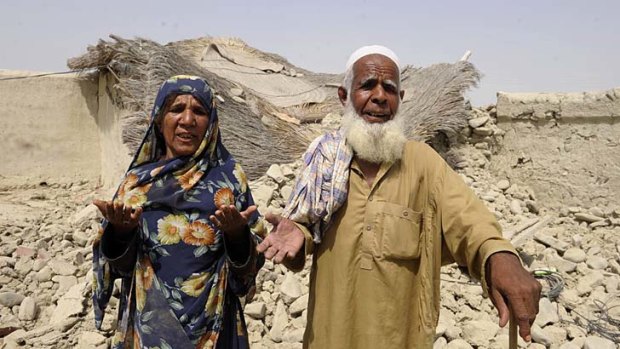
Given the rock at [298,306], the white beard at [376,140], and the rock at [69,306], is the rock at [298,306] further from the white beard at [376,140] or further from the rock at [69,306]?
the white beard at [376,140]

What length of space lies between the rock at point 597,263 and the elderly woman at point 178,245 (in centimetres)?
386

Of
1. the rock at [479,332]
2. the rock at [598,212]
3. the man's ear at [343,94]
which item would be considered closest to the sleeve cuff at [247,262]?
the man's ear at [343,94]

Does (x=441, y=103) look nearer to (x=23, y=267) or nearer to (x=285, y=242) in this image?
(x=23, y=267)

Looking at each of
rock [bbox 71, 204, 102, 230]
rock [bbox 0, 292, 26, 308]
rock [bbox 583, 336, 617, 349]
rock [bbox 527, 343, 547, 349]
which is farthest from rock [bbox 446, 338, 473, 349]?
rock [bbox 71, 204, 102, 230]

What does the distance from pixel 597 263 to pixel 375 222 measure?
3.82 meters

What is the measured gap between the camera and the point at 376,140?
1914 mm

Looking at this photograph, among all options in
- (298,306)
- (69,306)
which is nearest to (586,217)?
(298,306)

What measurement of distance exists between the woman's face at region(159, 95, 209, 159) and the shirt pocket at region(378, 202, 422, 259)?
0.75m

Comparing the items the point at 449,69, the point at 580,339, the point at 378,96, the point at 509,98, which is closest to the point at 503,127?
the point at 509,98

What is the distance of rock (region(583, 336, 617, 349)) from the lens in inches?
143

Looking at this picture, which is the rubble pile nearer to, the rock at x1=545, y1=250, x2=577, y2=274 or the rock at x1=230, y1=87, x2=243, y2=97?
the rock at x1=545, y1=250, x2=577, y2=274

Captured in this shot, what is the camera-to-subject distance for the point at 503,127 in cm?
645

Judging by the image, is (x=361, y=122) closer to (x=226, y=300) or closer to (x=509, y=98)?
(x=226, y=300)

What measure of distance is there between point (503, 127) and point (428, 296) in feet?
16.3
